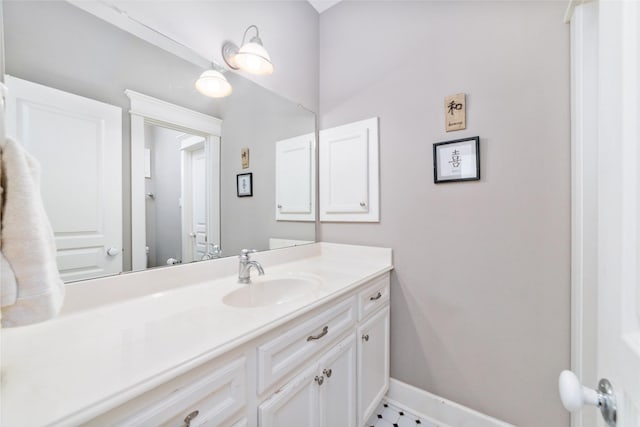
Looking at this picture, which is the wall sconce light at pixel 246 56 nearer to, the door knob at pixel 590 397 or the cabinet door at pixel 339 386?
the cabinet door at pixel 339 386

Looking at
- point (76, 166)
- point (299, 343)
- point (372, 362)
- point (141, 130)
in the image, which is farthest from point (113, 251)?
point (372, 362)

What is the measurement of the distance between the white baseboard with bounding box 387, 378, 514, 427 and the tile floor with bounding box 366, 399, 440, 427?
0.09ft

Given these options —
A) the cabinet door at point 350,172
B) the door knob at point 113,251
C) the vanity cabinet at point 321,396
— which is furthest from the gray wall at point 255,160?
the vanity cabinet at point 321,396

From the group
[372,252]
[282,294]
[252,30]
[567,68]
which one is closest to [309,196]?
[372,252]

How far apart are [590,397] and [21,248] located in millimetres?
947

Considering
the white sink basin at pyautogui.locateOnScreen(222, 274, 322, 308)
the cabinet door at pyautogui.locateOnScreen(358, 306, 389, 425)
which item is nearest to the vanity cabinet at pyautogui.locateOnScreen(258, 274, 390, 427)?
the cabinet door at pyautogui.locateOnScreen(358, 306, 389, 425)

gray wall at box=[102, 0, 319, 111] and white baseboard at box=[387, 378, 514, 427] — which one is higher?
gray wall at box=[102, 0, 319, 111]

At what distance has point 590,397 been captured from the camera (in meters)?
0.42

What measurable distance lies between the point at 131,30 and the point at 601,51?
1.40 m

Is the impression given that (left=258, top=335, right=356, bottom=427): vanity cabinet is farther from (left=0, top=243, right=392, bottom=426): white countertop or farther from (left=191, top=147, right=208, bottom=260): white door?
(left=191, top=147, right=208, bottom=260): white door

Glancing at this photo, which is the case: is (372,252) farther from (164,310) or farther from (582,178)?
(164,310)

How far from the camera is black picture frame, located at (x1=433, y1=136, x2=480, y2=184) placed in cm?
126

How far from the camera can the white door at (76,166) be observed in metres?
0.76

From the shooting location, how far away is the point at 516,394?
3.91 feet
